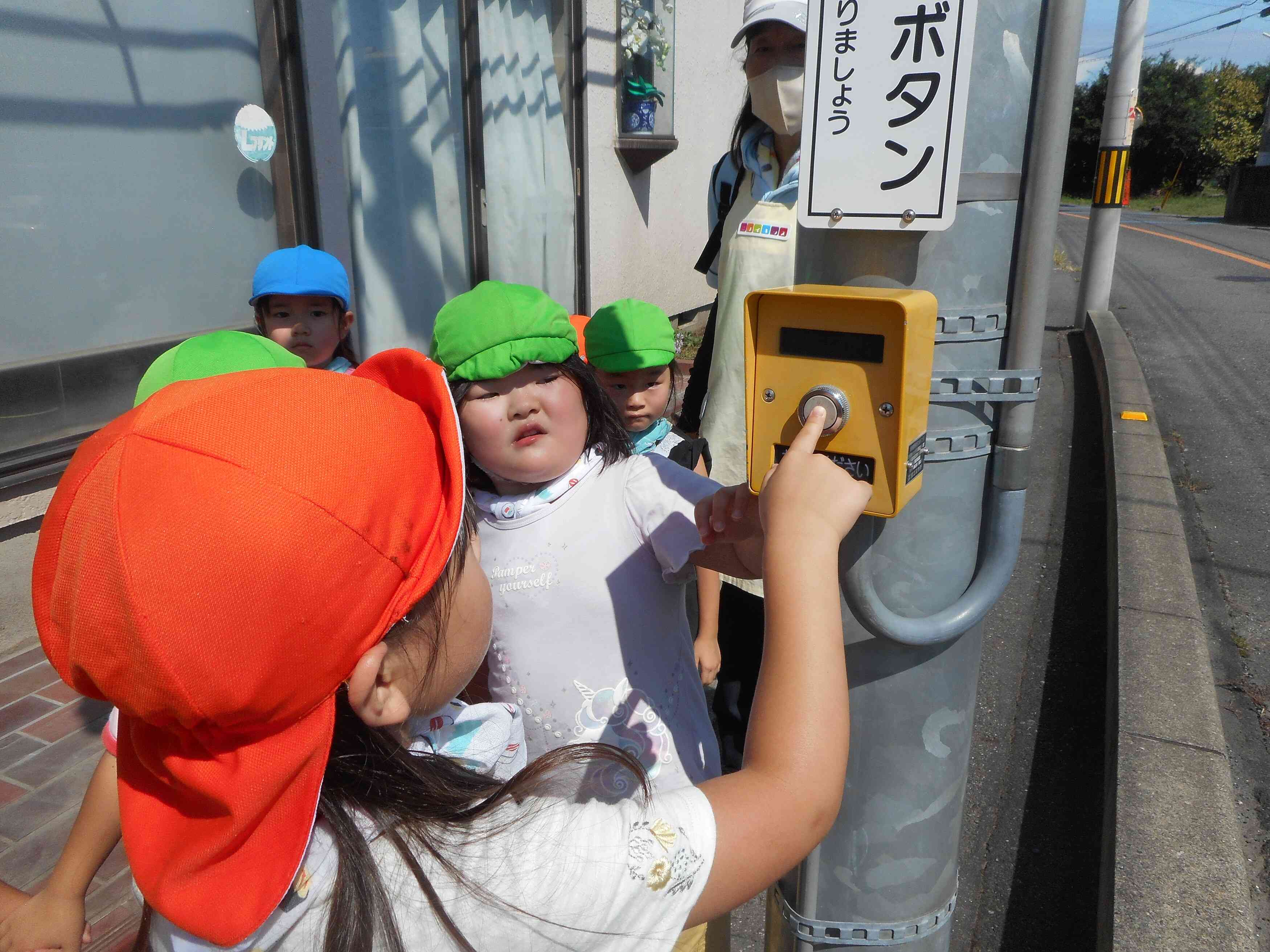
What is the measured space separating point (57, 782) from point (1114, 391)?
6.18 m

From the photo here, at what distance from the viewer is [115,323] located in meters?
3.56

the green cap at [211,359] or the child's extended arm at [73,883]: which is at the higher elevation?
the green cap at [211,359]

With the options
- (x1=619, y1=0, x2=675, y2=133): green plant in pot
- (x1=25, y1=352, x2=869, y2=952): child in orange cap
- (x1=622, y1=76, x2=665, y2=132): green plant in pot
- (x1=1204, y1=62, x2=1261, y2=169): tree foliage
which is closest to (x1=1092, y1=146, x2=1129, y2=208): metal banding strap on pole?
(x1=619, y1=0, x2=675, y2=133): green plant in pot

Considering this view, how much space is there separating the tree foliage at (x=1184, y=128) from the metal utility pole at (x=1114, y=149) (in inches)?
1409

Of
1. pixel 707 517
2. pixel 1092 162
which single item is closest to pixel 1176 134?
pixel 1092 162

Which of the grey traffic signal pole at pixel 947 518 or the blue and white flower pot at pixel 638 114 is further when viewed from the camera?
the blue and white flower pot at pixel 638 114

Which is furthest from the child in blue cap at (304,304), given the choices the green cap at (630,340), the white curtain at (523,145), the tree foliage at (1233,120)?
the tree foliage at (1233,120)

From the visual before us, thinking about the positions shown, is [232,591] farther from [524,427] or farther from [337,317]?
[337,317]

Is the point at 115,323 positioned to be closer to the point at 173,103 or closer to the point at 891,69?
the point at 173,103

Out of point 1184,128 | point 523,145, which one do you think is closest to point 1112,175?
point 523,145

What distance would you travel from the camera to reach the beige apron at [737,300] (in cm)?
209

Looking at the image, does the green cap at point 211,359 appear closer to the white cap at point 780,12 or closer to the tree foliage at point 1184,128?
the white cap at point 780,12

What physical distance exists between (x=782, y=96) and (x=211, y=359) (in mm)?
1408

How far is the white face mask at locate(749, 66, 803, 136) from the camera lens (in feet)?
7.07
